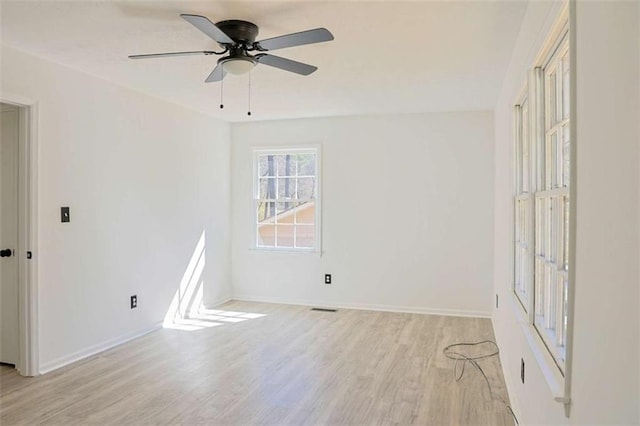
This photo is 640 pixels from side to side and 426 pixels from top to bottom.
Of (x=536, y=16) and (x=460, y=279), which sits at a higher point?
(x=536, y=16)

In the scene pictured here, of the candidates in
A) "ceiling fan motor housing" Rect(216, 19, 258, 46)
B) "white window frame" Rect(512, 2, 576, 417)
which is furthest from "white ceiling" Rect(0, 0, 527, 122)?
"white window frame" Rect(512, 2, 576, 417)

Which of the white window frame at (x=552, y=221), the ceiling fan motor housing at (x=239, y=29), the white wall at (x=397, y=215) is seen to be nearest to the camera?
the white window frame at (x=552, y=221)

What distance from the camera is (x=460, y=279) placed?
5.24 metres

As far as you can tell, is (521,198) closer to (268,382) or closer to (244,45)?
(244,45)

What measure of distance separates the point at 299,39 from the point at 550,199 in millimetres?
1507

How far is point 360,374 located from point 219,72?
2.40 metres

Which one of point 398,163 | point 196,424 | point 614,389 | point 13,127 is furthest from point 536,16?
point 13,127

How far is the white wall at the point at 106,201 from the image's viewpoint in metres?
3.45

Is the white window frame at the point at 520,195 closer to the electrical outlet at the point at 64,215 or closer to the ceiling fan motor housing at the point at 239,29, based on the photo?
the ceiling fan motor housing at the point at 239,29

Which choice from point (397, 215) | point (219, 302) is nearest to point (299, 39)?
point (397, 215)

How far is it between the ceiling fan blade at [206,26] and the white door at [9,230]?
2.01 meters

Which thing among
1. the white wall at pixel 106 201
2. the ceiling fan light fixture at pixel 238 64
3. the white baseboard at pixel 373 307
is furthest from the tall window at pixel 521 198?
the white wall at pixel 106 201

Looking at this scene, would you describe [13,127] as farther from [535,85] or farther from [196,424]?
[535,85]

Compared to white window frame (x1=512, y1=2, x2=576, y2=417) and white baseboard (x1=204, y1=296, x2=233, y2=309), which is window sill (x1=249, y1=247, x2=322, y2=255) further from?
white window frame (x1=512, y1=2, x2=576, y2=417)
